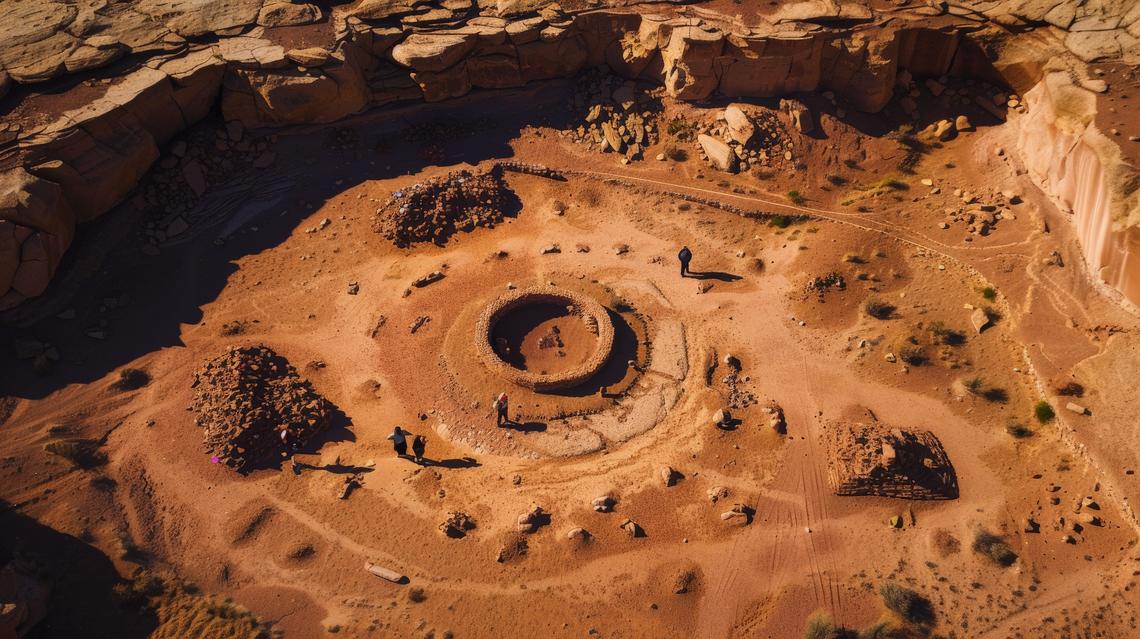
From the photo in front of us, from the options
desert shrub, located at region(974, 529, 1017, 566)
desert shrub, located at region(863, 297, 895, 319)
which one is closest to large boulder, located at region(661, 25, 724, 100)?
desert shrub, located at region(863, 297, 895, 319)

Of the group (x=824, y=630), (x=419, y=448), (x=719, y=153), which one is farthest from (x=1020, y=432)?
(x=419, y=448)

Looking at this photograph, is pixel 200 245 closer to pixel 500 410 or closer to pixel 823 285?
pixel 500 410

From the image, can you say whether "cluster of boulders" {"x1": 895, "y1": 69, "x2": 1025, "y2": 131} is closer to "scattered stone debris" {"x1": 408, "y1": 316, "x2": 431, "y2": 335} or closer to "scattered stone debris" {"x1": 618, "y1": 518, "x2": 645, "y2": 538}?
"scattered stone debris" {"x1": 618, "y1": 518, "x2": 645, "y2": 538}

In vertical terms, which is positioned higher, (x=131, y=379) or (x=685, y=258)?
(x=685, y=258)

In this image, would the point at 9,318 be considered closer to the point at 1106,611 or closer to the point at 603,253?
the point at 603,253

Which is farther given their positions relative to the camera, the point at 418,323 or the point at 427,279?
the point at 427,279

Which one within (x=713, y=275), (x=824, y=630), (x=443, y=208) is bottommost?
(x=824, y=630)

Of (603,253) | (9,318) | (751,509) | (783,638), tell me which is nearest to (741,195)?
(603,253)
